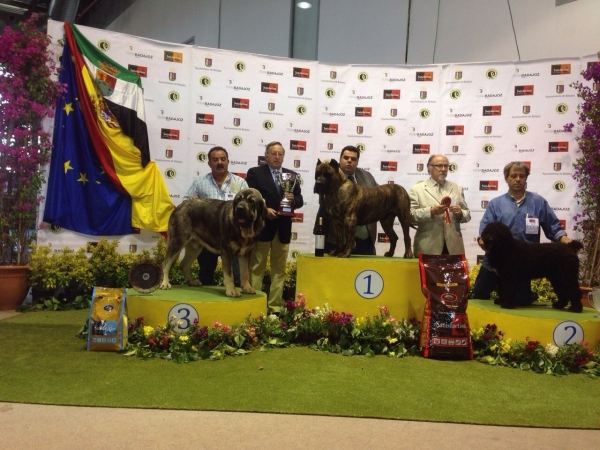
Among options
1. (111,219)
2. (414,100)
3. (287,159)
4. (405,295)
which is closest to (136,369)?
(405,295)

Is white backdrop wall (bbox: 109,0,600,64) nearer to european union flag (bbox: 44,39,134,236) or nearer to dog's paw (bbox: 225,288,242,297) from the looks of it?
european union flag (bbox: 44,39,134,236)

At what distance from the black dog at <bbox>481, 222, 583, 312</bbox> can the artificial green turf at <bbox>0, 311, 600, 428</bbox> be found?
885 millimetres

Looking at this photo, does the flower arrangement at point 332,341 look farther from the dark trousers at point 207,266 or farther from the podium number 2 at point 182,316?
the dark trousers at point 207,266

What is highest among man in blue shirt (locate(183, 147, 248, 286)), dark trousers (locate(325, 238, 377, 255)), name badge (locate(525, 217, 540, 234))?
man in blue shirt (locate(183, 147, 248, 286))

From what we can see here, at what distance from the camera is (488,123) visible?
784 centimetres

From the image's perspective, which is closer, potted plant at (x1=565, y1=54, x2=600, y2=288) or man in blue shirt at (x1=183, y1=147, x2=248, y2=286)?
man in blue shirt at (x1=183, y1=147, x2=248, y2=286)

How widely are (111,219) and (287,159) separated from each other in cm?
277

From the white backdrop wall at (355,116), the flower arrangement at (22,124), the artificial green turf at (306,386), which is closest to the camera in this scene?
the artificial green turf at (306,386)

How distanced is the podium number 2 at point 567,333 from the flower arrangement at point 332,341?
64 millimetres

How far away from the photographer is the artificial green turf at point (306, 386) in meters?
3.57

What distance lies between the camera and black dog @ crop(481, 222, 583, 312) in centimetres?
493

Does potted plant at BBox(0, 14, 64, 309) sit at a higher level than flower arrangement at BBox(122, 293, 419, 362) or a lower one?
higher

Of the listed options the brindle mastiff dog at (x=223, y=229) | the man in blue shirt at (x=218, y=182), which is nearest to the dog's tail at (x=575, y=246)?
the brindle mastiff dog at (x=223, y=229)

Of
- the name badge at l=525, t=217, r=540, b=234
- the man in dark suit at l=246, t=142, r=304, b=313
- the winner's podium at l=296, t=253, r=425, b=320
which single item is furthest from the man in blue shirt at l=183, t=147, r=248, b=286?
the name badge at l=525, t=217, r=540, b=234
